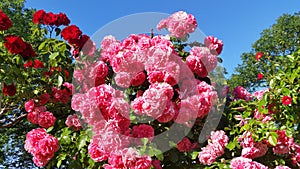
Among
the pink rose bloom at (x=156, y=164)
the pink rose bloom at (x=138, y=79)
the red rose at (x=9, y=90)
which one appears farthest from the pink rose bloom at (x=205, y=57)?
the red rose at (x=9, y=90)

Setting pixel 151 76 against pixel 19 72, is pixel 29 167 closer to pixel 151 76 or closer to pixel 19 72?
pixel 19 72

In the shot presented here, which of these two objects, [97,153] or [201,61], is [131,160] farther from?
[201,61]

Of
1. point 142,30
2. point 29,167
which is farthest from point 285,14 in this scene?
point 142,30

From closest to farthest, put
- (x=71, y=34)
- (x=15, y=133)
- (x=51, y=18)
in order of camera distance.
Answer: (x=71, y=34) → (x=51, y=18) → (x=15, y=133)

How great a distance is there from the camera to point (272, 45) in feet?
46.8

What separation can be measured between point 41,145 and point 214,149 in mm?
1225

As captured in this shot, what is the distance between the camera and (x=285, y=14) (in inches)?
583

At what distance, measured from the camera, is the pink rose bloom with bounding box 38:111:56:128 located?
3090 mm

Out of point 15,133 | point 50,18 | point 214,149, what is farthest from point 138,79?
point 15,133

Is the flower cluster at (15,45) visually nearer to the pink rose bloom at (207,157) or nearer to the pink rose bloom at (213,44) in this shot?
the pink rose bloom at (213,44)

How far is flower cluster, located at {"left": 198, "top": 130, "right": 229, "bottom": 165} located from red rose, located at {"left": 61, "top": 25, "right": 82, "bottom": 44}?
130 centimetres

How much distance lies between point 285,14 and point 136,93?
13.3 metres

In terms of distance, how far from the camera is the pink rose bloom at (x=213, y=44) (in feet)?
10.1

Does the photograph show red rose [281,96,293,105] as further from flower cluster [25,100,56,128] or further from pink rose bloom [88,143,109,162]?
flower cluster [25,100,56,128]
